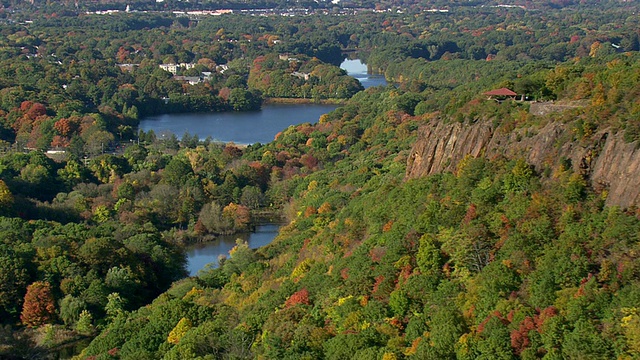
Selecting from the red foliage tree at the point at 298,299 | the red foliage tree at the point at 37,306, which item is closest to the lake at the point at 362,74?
the red foliage tree at the point at 37,306

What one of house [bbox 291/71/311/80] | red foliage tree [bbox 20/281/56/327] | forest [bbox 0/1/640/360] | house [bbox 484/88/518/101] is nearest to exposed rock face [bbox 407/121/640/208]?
forest [bbox 0/1/640/360]

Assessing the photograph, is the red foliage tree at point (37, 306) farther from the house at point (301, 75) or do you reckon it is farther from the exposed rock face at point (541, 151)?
the house at point (301, 75)

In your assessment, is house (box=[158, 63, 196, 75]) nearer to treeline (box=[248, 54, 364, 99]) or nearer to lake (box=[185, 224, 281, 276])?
treeline (box=[248, 54, 364, 99])

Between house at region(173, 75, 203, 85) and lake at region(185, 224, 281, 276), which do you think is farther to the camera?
house at region(173, 75, 203, 85)

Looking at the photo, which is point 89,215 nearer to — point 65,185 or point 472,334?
point 65,185

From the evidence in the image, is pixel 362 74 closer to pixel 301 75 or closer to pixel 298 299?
pixel 301 75

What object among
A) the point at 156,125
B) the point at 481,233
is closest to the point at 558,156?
the point at 481,233
